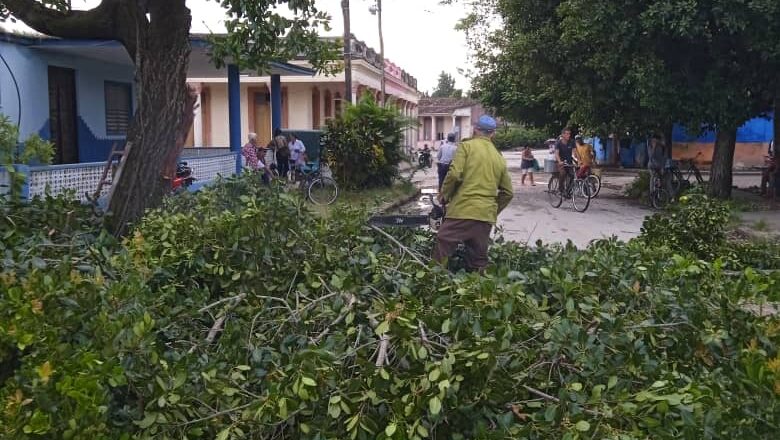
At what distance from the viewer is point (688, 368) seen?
3107 millimetres

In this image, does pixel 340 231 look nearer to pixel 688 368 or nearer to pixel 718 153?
pixel 688 368

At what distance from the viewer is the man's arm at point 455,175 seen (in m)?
6.19

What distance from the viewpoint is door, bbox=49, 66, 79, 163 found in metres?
15.4

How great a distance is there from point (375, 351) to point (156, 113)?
338 centimetres

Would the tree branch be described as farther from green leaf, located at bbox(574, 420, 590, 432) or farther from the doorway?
the doorway

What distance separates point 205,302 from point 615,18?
13088mm

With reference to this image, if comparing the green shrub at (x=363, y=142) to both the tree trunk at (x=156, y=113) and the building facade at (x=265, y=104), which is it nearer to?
the building facade at (x=265, y=104)

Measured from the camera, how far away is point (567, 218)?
15383 millimetres

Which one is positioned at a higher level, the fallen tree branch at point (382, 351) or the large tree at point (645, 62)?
the large tree at point (645, 62)

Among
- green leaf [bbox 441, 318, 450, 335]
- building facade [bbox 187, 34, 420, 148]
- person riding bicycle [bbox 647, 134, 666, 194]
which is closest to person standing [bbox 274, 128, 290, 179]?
person riding bicycle [bbox 647, 134, 666, 194]

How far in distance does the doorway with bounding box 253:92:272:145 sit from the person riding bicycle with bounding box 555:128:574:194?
16518 millimetres

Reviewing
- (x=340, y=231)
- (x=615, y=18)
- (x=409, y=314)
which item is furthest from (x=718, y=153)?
(x=409, y=314)

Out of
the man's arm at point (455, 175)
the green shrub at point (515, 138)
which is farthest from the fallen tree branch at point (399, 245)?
the green shrub at point (515, 138)

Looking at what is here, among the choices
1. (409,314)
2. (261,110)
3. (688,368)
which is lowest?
(688,368)
